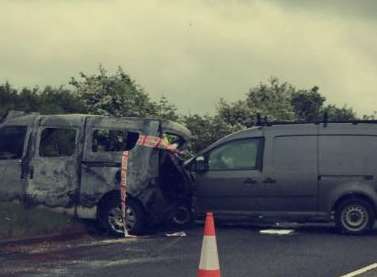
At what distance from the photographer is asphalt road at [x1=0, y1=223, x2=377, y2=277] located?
935 centimetres

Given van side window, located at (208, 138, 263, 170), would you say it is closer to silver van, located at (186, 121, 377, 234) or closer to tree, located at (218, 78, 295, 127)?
silver van, located at (186, 121, 377, 234)

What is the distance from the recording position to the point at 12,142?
13570 mm

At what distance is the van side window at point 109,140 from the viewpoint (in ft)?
43.3

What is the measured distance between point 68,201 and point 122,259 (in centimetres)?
315

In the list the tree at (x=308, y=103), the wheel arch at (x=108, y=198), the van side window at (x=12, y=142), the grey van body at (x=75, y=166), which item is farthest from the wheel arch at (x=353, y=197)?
the tree at (x=308, y=103)

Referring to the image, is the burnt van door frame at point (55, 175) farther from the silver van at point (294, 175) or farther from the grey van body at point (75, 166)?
the silver van at point (294, 175)

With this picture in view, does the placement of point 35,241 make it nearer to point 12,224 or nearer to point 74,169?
point 12,224

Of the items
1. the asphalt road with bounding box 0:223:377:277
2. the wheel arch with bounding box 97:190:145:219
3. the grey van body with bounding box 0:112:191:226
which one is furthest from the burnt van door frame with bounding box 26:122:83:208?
the asphalt road with bounding box 0:223:377:277

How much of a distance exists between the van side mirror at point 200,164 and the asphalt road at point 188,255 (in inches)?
49.1

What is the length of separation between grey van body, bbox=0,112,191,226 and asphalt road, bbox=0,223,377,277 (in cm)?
77

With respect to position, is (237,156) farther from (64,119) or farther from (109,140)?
(64,119)

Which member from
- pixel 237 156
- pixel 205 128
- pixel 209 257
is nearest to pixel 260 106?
pixel 205 128

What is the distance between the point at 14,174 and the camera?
1342 centimetres

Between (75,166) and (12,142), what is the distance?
1328mm
